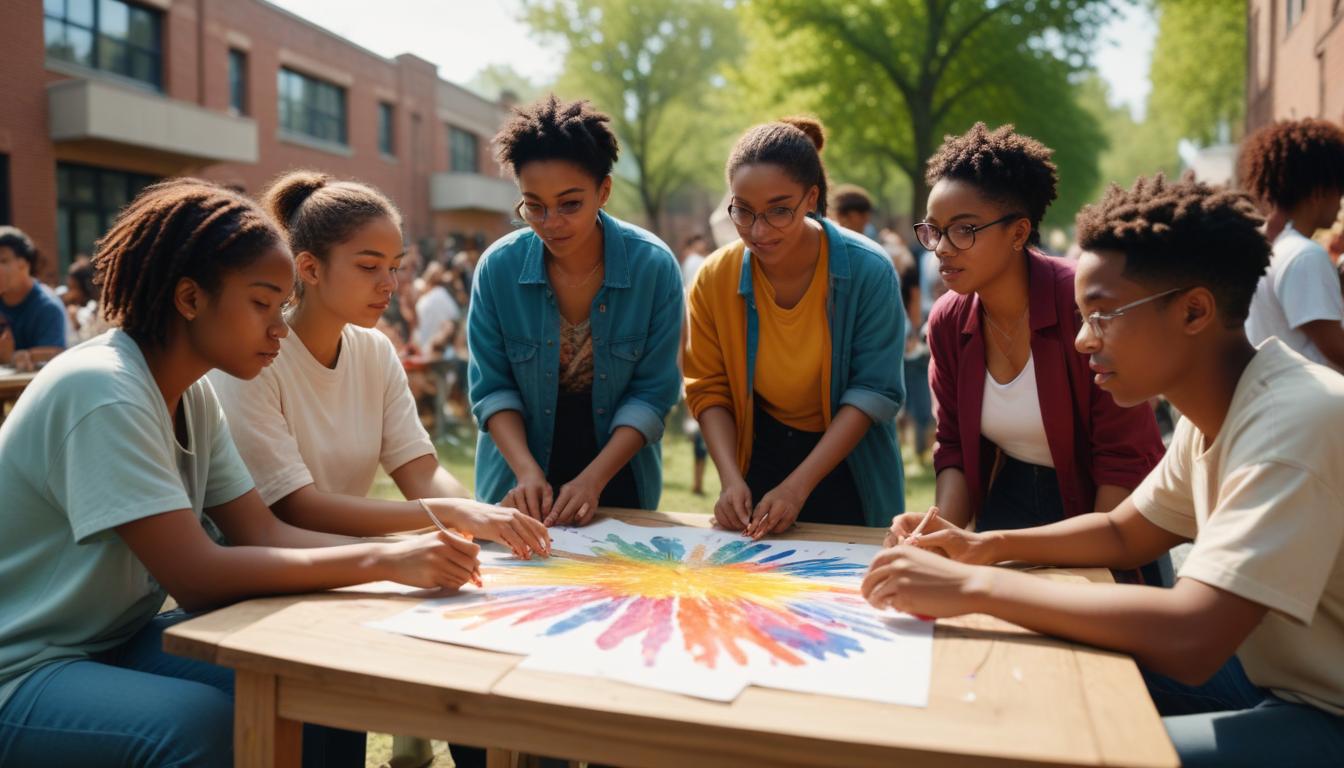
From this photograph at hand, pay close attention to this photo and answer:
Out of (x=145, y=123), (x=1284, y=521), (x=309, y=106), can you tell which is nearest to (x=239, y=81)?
(x=309, y=106)

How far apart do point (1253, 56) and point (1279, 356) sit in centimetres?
2150

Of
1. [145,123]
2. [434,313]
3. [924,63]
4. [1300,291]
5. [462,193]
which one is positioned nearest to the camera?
[1300,291]

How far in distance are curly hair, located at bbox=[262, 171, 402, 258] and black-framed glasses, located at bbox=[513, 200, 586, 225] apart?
0.35 metres

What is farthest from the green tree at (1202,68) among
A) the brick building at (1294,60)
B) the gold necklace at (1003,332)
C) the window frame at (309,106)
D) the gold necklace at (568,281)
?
the gold necklace at (568,281)

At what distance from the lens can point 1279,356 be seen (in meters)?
1.74

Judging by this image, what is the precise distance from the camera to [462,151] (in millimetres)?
28719

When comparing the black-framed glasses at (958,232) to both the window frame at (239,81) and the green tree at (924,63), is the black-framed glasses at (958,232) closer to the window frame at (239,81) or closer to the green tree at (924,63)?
the green tree at (924,63)

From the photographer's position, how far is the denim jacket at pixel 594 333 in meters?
2.93

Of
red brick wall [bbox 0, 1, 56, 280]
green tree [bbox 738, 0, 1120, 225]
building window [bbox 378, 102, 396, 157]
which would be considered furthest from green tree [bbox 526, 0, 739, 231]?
red brick wall [bbox 0, 1, 56, 280]

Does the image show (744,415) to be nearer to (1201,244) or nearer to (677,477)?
(1201,244)

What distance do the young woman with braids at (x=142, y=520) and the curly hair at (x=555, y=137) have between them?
812 mm

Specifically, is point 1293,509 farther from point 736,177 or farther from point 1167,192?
point 736,177

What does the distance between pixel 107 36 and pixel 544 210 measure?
16.3 metres

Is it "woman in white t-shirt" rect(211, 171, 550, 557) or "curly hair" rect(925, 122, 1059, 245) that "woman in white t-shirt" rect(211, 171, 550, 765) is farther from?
"curly hair" rect(925, 122, 1059, 245)
